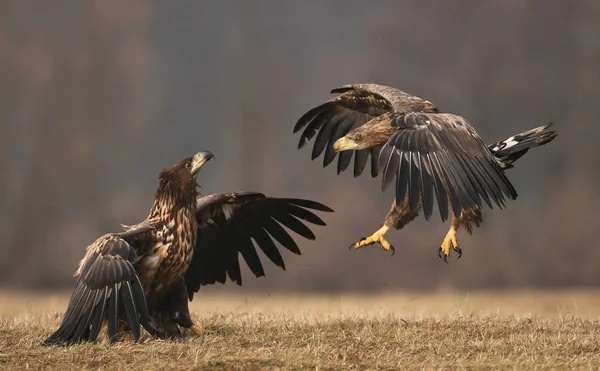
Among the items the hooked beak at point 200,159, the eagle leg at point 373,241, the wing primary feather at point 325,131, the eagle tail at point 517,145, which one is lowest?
the eagle leg at point 373,241

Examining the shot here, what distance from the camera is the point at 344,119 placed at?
11195 mm

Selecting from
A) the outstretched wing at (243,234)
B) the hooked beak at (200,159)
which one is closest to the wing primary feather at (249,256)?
the outstretched wing at (243,234)

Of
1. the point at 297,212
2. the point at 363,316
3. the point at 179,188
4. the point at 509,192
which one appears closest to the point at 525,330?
the point at 509,192

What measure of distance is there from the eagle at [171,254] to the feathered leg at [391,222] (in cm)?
52

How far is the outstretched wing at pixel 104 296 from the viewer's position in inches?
273

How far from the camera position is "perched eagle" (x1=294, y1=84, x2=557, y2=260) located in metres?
7.78

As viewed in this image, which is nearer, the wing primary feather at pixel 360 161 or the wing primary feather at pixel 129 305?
the wing primary feather at pixel 129 305

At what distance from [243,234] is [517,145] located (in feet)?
10.6

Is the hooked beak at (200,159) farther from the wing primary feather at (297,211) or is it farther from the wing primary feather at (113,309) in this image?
the wing primary feather at (297,211)

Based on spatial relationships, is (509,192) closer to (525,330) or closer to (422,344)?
(525,330)

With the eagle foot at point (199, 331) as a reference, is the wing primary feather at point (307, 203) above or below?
above

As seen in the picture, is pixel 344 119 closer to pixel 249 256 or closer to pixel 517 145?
pixel 517 145

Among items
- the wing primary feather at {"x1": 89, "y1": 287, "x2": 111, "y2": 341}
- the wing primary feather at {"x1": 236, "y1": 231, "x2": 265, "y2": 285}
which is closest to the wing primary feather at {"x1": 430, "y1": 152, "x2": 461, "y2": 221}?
the wing primary feather at {"x1": 236, "y1": 231, "x2": 265, "y2": 285}

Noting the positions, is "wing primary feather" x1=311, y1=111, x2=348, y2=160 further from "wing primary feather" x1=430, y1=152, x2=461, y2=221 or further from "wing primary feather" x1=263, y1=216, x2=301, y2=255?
"wing primary feather" x1=430, y1=152, x2=461, y2=221
